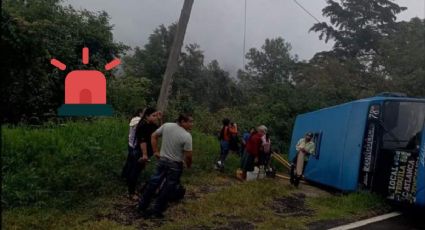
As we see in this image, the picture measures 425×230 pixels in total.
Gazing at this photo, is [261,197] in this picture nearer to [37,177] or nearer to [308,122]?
[37,177]

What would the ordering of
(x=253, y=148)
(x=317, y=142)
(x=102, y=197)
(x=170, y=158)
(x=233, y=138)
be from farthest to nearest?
1. (x=233, y=138)
2. (x=317, y=142)
3. (x=253, y=148)
4. (x=102, y=197)
5. (x=170, y=158)

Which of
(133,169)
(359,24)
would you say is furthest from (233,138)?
(359,24)

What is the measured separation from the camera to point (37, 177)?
303 inches

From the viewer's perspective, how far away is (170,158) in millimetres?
7020

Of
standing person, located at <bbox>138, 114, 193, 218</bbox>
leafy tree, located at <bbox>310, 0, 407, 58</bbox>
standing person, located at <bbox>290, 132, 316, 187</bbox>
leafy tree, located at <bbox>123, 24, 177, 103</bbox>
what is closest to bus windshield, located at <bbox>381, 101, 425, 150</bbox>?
standing person, located at <bbox>290, 132, 316, 187</bbox>

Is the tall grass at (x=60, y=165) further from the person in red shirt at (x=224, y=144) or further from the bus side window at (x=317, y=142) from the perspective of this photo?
the bus side window at (x=317, y=142)

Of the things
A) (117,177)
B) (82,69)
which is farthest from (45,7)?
(117,177)

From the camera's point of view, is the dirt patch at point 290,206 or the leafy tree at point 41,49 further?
the leafy tree at point 41,49

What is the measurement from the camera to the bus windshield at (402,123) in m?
8.95

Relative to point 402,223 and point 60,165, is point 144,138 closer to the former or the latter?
point 60,165

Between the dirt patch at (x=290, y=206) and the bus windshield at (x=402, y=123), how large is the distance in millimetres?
1983

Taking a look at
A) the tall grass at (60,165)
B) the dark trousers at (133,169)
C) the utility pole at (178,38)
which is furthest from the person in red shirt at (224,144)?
the dark trousers at (133,169)

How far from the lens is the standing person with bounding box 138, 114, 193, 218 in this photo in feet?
23.0

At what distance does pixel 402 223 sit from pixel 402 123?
212 centimetres
